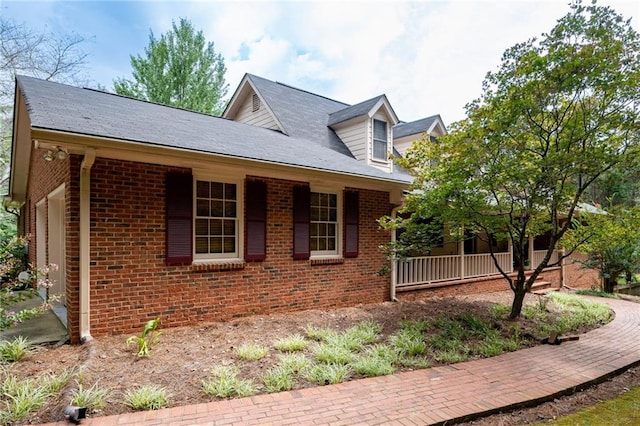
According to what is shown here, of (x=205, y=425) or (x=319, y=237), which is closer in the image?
(x=205, y=425)

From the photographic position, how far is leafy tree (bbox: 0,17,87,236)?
Result: 14.5 metres

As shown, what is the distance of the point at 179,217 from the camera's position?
557 cm

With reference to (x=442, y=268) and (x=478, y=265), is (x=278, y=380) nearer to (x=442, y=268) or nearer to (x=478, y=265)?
(x=442, y=268)

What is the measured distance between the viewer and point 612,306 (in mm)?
10016

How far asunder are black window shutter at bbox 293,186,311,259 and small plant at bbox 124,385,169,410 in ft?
12.5

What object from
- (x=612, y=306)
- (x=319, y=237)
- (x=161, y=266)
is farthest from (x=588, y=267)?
(x=161, y=266)

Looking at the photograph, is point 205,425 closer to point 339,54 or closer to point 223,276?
point 223,276

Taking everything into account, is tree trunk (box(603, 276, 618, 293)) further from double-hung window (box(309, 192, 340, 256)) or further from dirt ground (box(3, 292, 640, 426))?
double-hung window (box(309, 192, 340, 256))

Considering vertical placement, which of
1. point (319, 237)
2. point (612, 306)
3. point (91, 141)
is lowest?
point (612, 306)

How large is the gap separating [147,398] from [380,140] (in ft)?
33.5

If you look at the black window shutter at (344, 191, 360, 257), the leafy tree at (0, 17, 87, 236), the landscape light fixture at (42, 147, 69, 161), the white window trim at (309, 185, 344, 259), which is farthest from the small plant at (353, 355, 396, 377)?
the leafy tree at (0, 17, 87, 236)

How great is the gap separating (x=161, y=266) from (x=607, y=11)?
840 centimetres

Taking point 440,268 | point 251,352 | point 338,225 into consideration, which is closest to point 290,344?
point 251,352

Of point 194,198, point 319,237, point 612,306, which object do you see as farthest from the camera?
point 612,306
